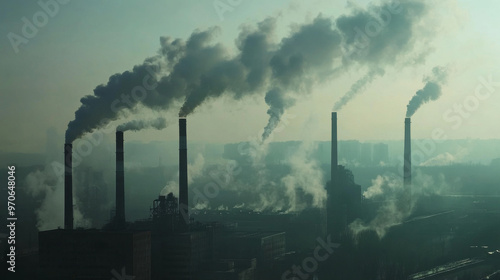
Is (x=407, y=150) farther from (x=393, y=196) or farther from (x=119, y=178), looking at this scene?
(x=119, y=178)

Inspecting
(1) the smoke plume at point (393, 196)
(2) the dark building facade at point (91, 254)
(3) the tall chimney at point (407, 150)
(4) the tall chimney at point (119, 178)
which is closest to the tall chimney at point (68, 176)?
(4) the tall chimney at point (119, 178)

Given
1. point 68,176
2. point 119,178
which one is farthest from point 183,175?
point 68,176

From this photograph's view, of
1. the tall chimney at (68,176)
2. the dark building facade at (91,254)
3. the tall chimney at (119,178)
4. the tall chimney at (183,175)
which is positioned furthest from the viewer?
the tall chimney at (183,175)

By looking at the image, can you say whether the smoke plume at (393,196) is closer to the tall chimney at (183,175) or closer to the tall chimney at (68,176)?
the tall chimney at (183,175)

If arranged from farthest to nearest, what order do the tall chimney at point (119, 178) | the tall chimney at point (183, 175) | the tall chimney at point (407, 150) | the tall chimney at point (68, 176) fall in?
the tall chimney at point (407, 150)
the tall chimney at point (183, 175)
the tall chimney at point (119, 178)
the tall chimney at point (68, 176)

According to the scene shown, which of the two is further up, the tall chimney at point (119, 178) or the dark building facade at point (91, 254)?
the tall chimney at point (119, 178)

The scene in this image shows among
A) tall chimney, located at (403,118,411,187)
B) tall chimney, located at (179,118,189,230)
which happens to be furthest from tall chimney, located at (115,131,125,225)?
tall chimney, located at (403,118,411,187)

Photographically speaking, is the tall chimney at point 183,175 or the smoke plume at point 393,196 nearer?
the tall chimney at point 183,175

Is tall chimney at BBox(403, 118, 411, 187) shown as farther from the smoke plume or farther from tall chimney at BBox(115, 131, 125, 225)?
tall chimney at BBox(115, 131, 125, 225)

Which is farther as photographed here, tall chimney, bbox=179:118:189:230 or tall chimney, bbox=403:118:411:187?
tall chimney, bbox=403:118:411:187

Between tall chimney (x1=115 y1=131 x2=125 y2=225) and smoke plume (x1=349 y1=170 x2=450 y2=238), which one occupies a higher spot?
tall chimney (x1=115 y1=131 x2=125 y2=225)

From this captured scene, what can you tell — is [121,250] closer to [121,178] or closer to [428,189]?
[121,178]

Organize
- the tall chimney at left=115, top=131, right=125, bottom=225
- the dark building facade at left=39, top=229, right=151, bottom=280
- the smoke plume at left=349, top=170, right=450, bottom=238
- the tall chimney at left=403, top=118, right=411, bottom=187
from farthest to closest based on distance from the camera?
the tall chimney at left=403, top=118, right=411, bottom=187, the smoke plume at left=349, top=170, right=450, bottom=238, the tall chimney at left=115, top=131, right=125, bottom=225, the dark building facade at left=39, top=229, right=151, bottom=280
